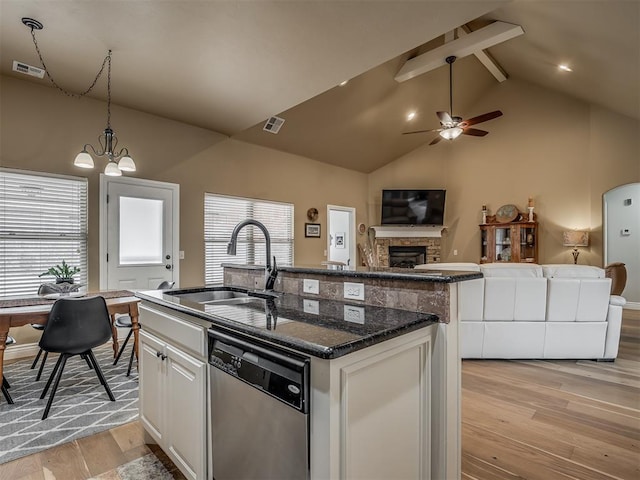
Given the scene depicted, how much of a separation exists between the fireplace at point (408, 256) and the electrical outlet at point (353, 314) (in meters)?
6.55

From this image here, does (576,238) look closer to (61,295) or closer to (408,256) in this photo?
(408,256)

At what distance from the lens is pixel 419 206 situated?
777 cm

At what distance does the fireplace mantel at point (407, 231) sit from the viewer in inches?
312

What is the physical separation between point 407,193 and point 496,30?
3.58 metres

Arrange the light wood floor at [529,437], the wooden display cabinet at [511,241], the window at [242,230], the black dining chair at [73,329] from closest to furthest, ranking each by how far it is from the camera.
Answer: the light wood floor at [529,437], the black dining chair at [73,329], the window at [242,230], the wooden display cabinet at [511,241]

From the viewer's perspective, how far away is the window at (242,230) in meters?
5.38

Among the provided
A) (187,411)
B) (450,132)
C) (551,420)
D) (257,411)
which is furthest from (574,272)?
(187,411)

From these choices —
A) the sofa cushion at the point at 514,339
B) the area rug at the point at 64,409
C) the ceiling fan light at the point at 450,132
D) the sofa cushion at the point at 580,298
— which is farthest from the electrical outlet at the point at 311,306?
the ceiling fan light at the point at 450,132

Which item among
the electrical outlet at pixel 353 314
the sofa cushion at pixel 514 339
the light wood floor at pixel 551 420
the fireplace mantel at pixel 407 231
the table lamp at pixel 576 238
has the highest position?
the fireplace mantel at pixel 407 231

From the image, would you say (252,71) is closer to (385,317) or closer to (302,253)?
(385,317)

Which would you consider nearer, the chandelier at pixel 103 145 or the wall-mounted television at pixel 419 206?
the chandelier at pixel 103 145

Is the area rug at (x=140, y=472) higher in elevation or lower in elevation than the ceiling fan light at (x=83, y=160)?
lower

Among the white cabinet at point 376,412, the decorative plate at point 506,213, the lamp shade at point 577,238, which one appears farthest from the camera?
the decorative plate at point 506,213

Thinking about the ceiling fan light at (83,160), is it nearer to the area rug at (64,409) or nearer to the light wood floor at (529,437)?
the area rug at (64,409)
